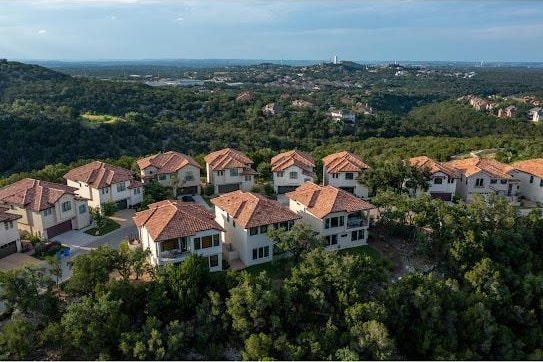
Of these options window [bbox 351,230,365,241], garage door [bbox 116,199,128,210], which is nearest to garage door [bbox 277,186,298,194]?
window [bbox 351,230,365,241]

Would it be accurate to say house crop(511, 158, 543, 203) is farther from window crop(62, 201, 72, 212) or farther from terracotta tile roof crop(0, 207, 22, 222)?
terracotta tile roof crop(0, 207, 22, 222)

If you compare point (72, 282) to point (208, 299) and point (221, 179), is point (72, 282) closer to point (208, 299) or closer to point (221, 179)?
point (208, 299)

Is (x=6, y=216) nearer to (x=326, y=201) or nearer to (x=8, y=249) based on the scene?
(x=8, y=249)

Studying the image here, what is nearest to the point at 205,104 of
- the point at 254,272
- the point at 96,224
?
the point at 96,224

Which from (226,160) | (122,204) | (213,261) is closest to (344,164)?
(226,160)

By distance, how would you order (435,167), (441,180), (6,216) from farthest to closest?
(435,167)
(441,180)
(6,216)

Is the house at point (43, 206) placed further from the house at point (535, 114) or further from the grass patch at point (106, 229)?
the house at point (535, 114)

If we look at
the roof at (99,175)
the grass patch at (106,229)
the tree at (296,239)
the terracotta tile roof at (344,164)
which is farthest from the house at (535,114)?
the grass patch at (106,229)
